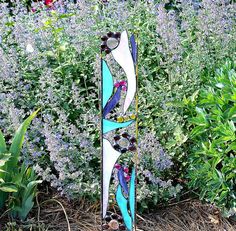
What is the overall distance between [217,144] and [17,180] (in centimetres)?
119

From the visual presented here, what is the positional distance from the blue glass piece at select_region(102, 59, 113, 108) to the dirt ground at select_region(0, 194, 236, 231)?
1.11m

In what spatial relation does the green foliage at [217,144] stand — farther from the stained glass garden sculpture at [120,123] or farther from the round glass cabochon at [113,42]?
the round glass cabochon at [113,42]

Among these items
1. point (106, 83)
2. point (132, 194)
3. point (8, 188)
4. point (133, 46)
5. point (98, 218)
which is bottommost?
point (98, 218)

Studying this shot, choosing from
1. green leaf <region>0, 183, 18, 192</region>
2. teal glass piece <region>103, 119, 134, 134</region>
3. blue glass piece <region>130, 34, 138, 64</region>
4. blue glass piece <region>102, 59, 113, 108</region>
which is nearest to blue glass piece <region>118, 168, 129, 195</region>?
teal glass piece <region>103, 119, 134, 134</region>

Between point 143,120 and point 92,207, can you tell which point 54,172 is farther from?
point 143,120

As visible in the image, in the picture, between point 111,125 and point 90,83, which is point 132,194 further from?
point 90,83

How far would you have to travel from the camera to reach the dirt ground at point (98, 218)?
3527 millimetres

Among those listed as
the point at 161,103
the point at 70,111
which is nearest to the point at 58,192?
the point at 70,111

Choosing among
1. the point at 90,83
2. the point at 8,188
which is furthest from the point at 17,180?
the point at 90,83

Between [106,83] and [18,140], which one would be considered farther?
[18,140]

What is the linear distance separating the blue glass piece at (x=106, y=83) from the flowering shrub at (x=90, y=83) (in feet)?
2.54

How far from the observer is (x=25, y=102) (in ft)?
13.0

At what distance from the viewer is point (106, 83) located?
2670 millimetres

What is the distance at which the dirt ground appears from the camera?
3.53 m
